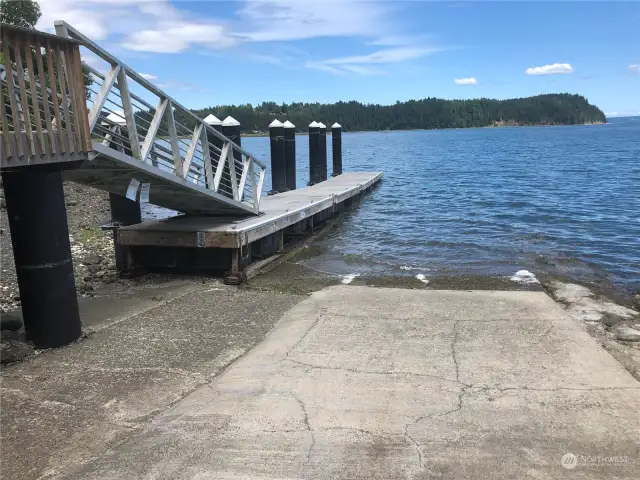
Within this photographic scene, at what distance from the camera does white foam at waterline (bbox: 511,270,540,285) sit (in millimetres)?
10452

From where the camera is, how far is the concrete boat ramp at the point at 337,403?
3.44 meters

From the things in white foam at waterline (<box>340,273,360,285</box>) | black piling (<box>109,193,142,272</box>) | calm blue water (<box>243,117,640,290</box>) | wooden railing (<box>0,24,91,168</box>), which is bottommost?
calm blue water (<box>243,117,640,290</box>)

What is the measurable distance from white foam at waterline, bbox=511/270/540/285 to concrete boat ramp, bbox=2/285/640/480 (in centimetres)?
396

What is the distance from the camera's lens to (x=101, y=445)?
3697 mm

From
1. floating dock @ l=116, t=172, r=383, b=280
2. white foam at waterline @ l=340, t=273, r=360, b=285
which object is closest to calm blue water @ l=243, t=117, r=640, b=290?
white foam at waterline @ l=340, t=273, r=360, b=285

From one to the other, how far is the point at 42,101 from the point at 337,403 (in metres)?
3.95

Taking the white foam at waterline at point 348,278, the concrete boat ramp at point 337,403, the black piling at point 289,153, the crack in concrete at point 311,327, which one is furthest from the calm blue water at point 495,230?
the concrete boat ramp at point 337,403

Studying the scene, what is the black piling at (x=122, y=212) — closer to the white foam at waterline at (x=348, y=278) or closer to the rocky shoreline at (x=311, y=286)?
the rocky shoreline at (x=311, y=286)

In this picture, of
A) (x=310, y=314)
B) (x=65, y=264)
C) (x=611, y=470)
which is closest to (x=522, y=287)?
(x=310, y=314)

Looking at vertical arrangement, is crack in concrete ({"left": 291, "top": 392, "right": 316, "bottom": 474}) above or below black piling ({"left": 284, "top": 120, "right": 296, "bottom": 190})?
below

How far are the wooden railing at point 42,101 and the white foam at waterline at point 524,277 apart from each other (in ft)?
26.8

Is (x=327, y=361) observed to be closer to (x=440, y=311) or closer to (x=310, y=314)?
(x=310, y=314)

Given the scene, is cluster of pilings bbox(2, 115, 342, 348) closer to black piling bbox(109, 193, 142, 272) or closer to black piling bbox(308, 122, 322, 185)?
black piling bbox(109, 193, 142, 272)

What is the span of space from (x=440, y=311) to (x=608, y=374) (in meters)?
2.37
